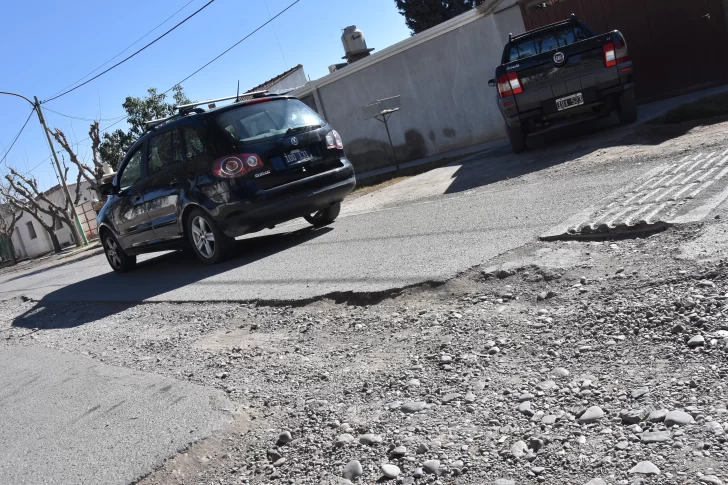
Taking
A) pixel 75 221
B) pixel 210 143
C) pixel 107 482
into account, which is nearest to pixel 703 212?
pixel 107 482

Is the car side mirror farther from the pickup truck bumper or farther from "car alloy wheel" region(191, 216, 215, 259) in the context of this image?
the pickup truck bumper

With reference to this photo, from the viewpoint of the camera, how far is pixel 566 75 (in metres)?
9.45

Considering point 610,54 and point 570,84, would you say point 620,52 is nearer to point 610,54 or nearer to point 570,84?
point 610,54

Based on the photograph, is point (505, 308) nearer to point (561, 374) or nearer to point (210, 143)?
point (561, 374)

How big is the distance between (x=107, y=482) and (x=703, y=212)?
13.8 ft

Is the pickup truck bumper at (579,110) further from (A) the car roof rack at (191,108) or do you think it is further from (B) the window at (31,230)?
(B) the window at (31,230)

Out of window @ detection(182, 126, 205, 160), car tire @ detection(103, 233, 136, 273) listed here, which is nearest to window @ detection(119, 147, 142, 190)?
car tire @ detection(103, 233, 136, 273)

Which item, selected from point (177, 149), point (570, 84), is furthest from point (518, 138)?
point (177, 149)

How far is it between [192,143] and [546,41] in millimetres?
6024

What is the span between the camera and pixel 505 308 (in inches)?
165

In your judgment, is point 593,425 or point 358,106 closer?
point 593,425

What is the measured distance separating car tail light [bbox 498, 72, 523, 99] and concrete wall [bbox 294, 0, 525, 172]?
5189 mm

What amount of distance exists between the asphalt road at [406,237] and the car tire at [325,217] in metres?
0.14

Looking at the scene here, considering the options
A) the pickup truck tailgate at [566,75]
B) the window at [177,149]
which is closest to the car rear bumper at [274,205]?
the window at [177,149]
